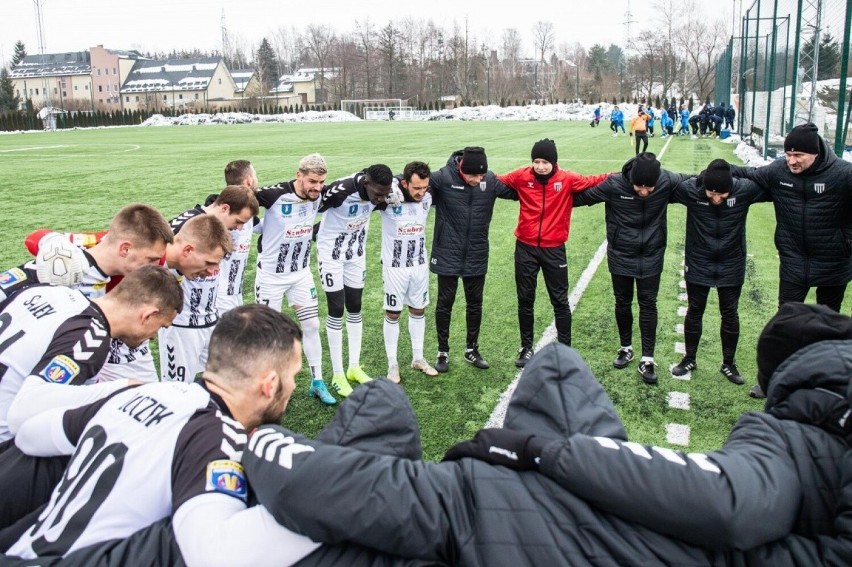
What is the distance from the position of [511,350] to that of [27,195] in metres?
15.6

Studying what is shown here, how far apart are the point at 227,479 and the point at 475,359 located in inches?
181

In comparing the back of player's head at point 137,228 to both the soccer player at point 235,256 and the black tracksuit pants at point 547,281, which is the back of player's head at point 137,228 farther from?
the black tracksuit pants at point 547,281

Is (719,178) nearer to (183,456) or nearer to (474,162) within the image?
(474,162)

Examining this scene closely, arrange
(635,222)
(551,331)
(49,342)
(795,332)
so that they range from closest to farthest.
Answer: (795,332) → (49,342) → (635,222) → (551,331)

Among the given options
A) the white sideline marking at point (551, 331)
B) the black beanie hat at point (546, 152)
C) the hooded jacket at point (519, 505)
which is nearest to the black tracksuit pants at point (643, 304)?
the white sideline marking at point (551, 331)

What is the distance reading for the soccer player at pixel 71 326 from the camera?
122 inches

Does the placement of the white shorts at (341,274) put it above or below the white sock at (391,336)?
above

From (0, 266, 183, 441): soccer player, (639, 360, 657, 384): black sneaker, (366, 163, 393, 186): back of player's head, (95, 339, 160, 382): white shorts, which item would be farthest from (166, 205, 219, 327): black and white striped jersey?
(639, 360, 657, 384): black sneaker

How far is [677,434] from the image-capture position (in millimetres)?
5242

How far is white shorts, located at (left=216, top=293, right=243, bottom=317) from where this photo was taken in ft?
19.3

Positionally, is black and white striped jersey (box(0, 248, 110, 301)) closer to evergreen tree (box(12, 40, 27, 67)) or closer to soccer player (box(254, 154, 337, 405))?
soccer player (box(254, 154, 337, 405))

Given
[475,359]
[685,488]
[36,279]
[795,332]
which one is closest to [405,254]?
[475,359]

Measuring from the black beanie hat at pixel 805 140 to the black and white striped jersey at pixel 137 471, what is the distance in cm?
521

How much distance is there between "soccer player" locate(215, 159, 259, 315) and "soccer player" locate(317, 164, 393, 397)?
664 mm
